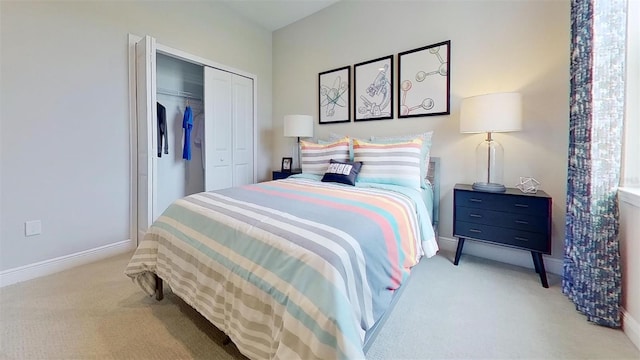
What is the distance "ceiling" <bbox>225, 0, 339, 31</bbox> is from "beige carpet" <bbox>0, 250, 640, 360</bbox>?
11.5 feet

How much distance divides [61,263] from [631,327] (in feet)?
13.4

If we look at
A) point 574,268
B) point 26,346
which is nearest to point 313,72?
point 574,268

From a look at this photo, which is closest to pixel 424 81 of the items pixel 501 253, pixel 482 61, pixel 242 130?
pixel 482 61

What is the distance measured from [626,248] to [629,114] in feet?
2.58

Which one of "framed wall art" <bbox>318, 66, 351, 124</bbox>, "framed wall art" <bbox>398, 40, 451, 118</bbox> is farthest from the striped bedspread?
"framed wall art" <bbox>318, 66, 351, 124</bbox>

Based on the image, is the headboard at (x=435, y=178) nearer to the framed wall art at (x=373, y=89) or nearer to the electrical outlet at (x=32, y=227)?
the framed wall art at (x=373, y=89)

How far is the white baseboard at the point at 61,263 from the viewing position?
210 cm

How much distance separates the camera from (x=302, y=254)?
1.05m

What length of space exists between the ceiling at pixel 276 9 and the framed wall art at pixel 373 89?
3.57ft

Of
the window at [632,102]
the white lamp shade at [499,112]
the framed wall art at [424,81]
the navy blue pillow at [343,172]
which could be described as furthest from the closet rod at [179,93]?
the window at [632,102]

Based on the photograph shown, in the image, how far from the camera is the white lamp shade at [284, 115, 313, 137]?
3.53 m

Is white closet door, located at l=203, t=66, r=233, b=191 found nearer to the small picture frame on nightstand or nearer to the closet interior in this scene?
the closet interior

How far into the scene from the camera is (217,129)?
3.59m

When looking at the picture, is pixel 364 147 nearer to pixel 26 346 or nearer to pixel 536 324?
pixel 536 324
